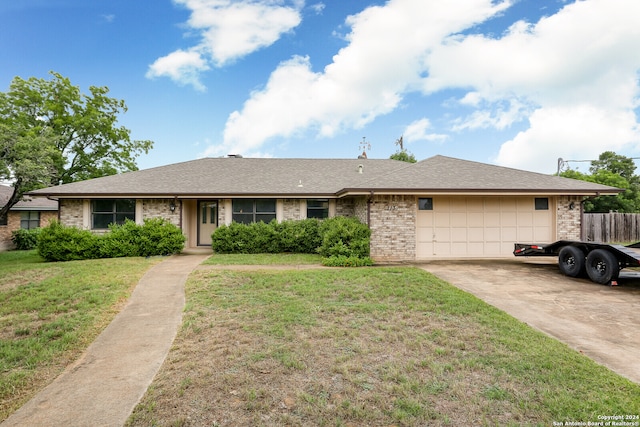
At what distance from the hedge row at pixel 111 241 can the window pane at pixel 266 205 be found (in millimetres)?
3423

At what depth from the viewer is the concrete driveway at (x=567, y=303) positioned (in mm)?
4285

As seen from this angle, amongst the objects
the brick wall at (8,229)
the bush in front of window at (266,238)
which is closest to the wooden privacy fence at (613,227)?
the bush in front of window at (266,238)

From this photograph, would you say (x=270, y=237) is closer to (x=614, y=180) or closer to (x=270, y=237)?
(x=270, y=237)

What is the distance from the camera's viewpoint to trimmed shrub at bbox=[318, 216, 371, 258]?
35.4 feet

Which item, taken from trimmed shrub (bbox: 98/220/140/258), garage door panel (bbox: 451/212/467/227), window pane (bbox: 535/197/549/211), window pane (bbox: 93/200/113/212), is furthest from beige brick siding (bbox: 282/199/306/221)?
window pane (bbox: 535/197/549/211)

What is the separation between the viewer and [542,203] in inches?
470

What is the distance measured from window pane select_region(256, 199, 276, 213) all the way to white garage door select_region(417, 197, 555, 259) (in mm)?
6375

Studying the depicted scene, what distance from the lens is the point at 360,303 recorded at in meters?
6.20

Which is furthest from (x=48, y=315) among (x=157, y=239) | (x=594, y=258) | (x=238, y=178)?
(x=594, y=258)

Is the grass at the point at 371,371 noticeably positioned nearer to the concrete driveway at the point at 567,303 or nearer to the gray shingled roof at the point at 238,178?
the concrete driveway at the point at 567,303

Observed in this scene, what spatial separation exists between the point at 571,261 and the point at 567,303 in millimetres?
3175

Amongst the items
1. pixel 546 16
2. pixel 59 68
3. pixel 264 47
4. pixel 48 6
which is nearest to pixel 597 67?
pixel 546 16

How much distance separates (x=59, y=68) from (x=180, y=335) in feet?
80.1

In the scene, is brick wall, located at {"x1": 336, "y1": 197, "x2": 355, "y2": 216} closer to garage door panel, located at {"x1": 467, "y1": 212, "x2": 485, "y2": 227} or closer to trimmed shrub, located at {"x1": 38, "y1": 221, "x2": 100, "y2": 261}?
garage door panel, located at {"x1": 467, "y1": 212, "x2": 485, "y2": 227}
